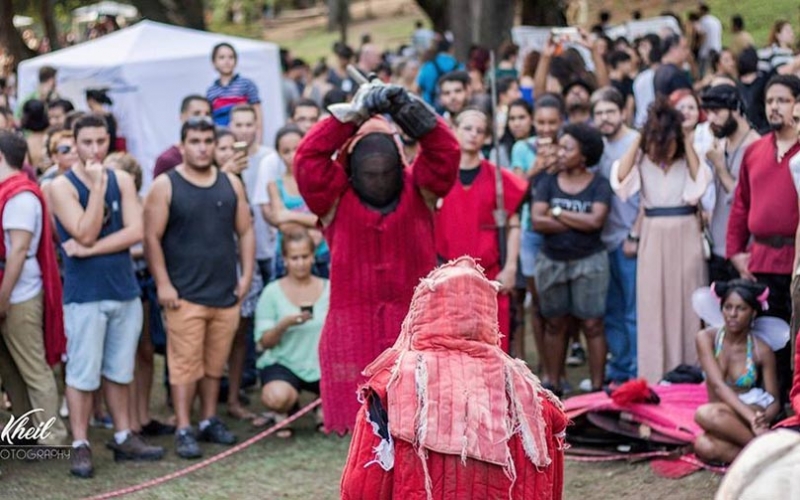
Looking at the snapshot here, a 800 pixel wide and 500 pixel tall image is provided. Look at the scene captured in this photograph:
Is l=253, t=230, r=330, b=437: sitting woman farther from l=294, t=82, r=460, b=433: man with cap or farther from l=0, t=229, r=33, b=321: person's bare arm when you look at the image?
l=0, t=229, r=33, b=321: person's bare arm

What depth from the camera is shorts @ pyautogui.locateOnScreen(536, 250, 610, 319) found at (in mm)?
8531

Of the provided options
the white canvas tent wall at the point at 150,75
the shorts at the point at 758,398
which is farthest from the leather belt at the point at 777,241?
the white canvas tent wall at the point at 150,75

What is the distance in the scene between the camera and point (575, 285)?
859 cm

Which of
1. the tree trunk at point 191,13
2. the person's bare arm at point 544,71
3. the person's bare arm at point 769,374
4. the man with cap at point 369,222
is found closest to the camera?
the man with cap at point 369,222

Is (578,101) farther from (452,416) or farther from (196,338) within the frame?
(452,416)

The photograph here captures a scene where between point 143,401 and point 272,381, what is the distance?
0.84 metres

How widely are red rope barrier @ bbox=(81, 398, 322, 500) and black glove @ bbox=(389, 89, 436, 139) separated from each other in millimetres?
2259

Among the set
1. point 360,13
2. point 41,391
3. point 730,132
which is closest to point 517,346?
point 730,132

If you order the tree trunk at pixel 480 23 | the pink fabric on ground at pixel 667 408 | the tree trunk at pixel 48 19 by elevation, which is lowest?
the pink fabric on ground at pixel 667 408

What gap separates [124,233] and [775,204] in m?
3.62

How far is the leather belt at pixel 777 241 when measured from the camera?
7.20 meters

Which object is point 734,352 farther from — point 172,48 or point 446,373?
point 172,48

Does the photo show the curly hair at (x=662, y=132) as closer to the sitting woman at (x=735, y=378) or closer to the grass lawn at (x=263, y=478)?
the sitting woman at (x=735, y=378)

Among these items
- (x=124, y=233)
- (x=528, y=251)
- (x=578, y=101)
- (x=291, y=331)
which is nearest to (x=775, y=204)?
(x=528, y=251)
